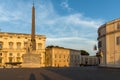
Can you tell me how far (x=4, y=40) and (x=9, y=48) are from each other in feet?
11.0

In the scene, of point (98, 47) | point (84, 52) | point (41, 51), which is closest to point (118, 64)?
point (98, 47)

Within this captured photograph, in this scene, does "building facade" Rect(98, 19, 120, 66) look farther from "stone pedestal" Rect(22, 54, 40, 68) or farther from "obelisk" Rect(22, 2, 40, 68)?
"stone pedestal" Rect(22, 54, 40, 68)

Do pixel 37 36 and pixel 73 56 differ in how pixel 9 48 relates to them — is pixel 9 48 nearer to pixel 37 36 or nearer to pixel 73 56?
pixel 37 36

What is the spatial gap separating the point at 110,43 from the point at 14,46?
4366 centimetres

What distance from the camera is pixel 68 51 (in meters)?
106

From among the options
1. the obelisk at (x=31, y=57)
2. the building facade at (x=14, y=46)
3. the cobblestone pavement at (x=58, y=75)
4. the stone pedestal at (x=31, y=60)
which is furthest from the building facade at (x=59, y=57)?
the cobblestone pavement at (x=58, y=75)

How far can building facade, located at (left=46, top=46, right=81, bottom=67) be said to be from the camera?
96.6 m

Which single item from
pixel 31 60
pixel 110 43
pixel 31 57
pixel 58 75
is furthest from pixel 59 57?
pixel 58 75

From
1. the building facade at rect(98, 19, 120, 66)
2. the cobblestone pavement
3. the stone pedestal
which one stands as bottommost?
the cobblestone pavement

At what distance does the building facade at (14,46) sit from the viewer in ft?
293

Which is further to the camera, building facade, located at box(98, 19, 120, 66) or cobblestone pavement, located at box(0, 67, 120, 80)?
building facade, located at box(98, 19, 120, 66)

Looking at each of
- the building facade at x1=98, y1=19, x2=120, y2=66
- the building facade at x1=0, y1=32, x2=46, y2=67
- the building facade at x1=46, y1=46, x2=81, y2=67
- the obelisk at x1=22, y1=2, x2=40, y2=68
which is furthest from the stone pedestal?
the building facade at x1=46, y1=46, x2=81, y2=67

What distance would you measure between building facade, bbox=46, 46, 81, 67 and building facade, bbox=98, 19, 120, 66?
3526 centimetres

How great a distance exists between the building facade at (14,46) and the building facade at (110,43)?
3261cm
